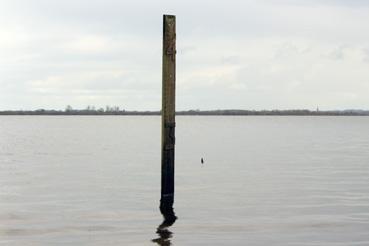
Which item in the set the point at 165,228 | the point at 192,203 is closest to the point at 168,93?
the point at 165,228

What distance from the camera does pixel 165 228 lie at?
66.7ft

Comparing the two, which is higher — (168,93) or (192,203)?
(168,93)

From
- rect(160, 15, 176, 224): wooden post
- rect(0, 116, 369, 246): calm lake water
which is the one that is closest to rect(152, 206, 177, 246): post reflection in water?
rect(0, 116, 369, 246): calm lake water

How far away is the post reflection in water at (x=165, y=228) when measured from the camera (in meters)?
18.3

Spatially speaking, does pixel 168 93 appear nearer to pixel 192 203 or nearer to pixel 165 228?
pixel 165 228

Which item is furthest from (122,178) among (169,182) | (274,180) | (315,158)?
(315,158)

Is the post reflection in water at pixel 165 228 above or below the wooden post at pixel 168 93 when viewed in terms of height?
below

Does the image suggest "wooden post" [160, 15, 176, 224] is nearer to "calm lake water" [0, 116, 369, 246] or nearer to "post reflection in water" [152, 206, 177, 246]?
"post reflection in water" [152, 206, 177, 246]

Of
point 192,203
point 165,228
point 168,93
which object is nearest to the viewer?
point 168,93

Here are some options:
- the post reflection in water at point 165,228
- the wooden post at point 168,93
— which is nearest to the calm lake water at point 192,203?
the post reflection in water at point 165,228

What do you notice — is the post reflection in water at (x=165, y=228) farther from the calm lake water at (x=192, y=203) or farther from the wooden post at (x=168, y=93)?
the wooden post at (x=168, y=93)

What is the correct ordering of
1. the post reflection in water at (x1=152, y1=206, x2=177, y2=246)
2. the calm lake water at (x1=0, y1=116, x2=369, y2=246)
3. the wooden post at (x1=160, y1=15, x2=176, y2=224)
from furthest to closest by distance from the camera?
the wooden post at (x1=160, y1=15, x2=176, y2=224), the calm lake water at (x1=0, y1=116, x2=369, y2=246), the post reflection in water at (x1=152, y1=206, x2=177, y2=246)

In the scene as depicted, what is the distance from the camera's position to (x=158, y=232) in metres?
19.7

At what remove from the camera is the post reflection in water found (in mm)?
18312
